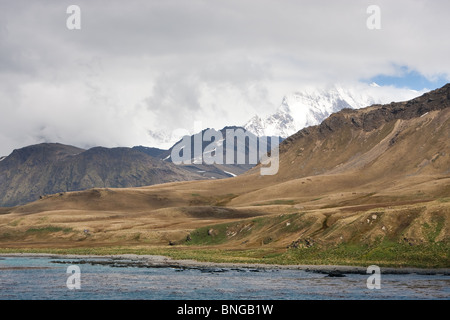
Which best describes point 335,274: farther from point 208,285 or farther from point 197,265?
point 197,265

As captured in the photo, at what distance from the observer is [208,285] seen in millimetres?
67625

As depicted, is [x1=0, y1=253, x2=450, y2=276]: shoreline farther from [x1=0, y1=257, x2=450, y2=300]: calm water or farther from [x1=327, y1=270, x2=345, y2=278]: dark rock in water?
[x1=0, y1=257, x2=450, y2=300]: calm water

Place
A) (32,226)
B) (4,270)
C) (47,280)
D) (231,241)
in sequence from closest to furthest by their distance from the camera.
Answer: (47,280) < (4,270) < (231,241) < (32,226)

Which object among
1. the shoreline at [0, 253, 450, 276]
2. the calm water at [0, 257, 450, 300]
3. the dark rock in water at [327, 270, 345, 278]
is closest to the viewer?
the calm water at [0, 257, 450, 300]

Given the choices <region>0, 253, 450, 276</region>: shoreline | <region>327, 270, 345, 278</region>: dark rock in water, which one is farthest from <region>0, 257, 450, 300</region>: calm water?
<region>0, 253, 450, 276</region>: shoreline

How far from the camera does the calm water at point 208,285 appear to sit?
5881 cm

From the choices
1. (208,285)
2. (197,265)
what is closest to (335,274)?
(208,285)

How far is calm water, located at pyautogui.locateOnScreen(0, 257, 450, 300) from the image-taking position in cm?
5881

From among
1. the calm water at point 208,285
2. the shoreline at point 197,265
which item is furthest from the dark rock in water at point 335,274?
the calm water at point 208,285

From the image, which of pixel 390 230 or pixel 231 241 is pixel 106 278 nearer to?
pixel 390 230

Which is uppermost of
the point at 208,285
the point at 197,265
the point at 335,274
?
the point at 197,265
